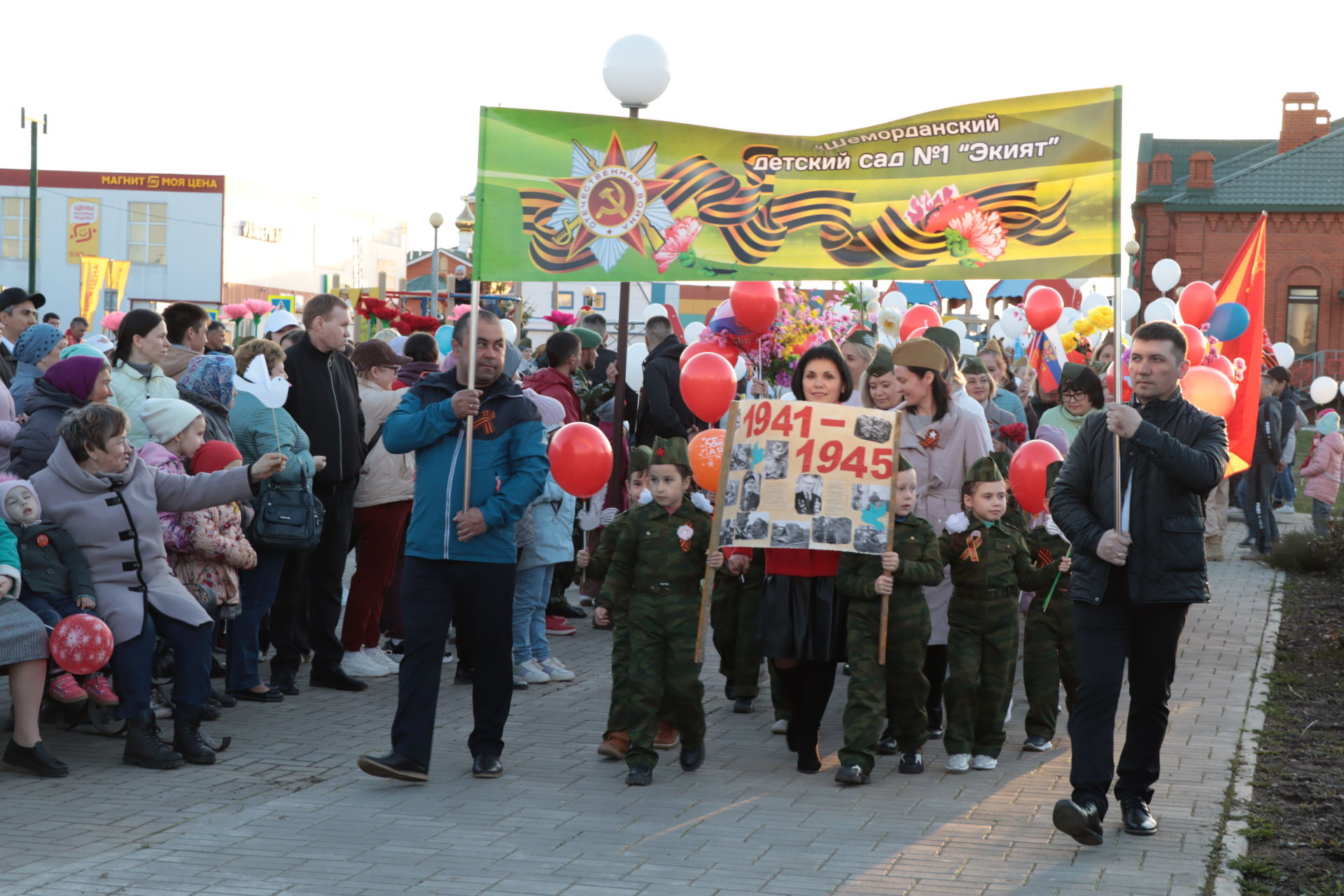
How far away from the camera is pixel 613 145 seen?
7.74 m

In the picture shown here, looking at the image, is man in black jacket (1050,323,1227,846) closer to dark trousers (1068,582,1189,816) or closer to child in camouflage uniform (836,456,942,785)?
dark trousers (1068,582,1189,816)

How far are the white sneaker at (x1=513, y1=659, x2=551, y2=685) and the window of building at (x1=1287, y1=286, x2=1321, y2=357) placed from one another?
4673 cm

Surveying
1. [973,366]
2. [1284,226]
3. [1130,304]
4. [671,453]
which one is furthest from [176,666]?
[1284,226]

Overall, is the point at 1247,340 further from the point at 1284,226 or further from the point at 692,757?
the point at 1284,226

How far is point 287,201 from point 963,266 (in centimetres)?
6858

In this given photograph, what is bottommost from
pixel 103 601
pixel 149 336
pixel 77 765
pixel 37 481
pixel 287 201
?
pixel 77 765

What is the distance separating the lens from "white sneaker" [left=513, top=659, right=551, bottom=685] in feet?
28.8

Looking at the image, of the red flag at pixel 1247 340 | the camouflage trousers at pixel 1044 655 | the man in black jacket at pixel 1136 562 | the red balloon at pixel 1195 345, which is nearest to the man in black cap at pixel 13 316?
the camouflage trousers at pixel 1044 655

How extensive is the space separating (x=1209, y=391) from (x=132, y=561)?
21.9 feet

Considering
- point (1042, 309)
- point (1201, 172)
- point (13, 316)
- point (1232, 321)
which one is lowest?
point (13, 316)

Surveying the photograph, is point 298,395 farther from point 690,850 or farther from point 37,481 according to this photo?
point 690,850

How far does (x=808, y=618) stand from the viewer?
6.52 meters

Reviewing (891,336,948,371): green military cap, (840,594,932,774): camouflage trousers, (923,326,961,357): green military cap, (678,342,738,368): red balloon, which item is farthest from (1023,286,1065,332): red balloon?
(840,594,932,774): camouflage trousers

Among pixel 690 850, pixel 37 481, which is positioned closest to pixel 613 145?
pixel 37 481
